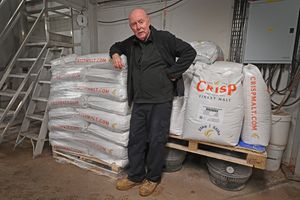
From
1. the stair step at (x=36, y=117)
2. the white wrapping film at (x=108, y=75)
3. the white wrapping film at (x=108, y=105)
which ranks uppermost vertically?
the white wrapping film at (x=108, y=75)

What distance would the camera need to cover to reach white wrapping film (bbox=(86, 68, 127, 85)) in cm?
178

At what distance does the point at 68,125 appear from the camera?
2.10 metres

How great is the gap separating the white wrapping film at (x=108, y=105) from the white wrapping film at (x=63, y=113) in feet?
0.76

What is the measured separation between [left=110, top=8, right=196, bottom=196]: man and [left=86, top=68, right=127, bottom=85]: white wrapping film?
9cm

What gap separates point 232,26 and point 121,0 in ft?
5.78

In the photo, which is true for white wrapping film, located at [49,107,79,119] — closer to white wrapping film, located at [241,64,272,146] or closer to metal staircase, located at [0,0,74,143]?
metal staircase, located at [0,0,74,143]

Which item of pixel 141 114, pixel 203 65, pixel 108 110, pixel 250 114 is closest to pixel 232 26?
pixel 203 65

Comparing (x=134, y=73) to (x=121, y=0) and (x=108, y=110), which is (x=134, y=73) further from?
(x=121, y=0)

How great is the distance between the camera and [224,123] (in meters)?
1.54

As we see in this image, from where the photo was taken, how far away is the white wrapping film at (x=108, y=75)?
178 centimetres

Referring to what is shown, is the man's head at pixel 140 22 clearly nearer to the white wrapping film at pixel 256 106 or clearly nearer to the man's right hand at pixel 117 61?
the man's right hand at pixel 117 61

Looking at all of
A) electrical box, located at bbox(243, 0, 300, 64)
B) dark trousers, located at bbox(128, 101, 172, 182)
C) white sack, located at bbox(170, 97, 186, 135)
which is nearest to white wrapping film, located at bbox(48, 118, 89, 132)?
dark trousers, located at bbox(128, 101, 172, 182)

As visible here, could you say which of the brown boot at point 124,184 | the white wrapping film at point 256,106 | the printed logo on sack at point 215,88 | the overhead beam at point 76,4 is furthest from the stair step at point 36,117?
the white wrapping film at point 256,106

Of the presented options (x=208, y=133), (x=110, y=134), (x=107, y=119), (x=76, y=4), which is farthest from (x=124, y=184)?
(x=76, y=4)
